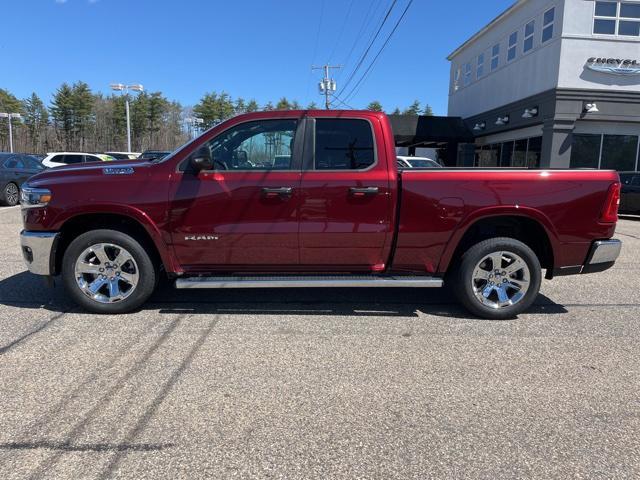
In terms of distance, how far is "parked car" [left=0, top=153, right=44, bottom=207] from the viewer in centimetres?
1530

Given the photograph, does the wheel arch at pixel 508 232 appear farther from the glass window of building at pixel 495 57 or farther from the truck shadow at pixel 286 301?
the glass window of building at pixel 495 57

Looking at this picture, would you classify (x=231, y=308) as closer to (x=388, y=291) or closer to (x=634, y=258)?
(x=388, y=291)

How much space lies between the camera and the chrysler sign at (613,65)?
1936 centimetres

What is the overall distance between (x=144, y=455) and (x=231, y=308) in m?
2.60

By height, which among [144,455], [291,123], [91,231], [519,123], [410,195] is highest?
[519,123]

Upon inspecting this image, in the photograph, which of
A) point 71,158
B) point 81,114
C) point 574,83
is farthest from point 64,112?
point 574,83

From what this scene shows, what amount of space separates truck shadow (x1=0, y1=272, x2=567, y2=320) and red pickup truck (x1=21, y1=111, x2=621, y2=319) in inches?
17.2

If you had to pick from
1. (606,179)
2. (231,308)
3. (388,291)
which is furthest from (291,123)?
(606,179)

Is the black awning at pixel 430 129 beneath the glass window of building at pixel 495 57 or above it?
beneath

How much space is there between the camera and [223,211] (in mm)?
4762

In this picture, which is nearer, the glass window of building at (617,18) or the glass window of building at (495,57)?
the glass window of building at (617,18)

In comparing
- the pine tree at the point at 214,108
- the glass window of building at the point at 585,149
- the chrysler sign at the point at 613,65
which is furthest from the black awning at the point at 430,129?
the pine tree at the point at 214,108

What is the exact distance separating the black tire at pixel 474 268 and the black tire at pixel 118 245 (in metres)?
3.06

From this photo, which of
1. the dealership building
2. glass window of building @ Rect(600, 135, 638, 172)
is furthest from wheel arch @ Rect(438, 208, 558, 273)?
glass window of building @ Rect(600, 135, 638, 172)
